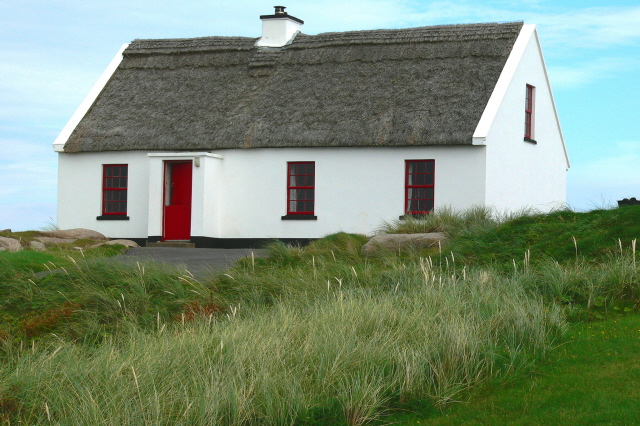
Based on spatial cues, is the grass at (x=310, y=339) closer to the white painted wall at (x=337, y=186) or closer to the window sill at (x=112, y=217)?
the white painted wall at (x=337, y=186)

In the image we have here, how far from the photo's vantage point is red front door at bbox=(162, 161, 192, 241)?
23750mm

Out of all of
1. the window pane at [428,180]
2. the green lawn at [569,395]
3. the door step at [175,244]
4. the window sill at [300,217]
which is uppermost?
the window pane at [428,180]

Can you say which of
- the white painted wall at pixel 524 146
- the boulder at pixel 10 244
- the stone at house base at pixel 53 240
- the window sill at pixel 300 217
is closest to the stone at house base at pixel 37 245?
the boulder at pixel 10 244

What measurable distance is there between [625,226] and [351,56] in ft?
39.5

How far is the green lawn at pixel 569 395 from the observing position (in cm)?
713

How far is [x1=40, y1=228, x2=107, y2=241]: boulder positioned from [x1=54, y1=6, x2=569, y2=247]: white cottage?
40.0 inches

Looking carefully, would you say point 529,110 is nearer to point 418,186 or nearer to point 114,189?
point 418,186

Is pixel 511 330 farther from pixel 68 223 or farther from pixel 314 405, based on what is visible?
pixel 68 223

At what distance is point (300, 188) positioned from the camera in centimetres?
2295

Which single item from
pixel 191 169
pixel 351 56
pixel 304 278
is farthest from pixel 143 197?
pixel 304 278

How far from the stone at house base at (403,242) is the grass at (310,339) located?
6.10ft

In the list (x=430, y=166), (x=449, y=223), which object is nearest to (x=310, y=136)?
(x=430, y=166)

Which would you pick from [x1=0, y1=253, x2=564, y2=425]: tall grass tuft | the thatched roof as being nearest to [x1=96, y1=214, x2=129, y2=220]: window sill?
the thatched roof

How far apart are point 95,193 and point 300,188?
6657 mm
